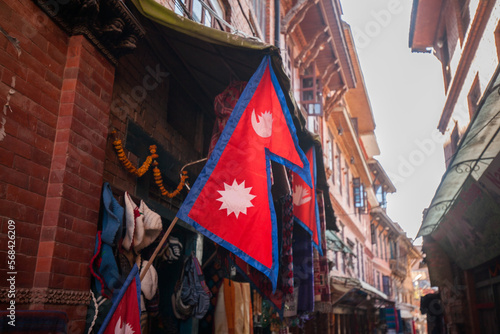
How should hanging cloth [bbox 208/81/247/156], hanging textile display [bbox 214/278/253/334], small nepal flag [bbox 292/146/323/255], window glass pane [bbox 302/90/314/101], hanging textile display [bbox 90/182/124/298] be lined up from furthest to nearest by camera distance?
1. window glass pane [bbox 302/90/314/101]
2. small nepal flag [bbox 292/146/323/255]
3. hanging textile display [bbox 214/278/253/334]
4. hanging cloth [bbox 208/81/247/156]
5. hanging textile display [bbox 90/182/124/298]

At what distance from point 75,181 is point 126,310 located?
3.67 feet

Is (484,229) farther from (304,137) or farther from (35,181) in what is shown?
(35,181)

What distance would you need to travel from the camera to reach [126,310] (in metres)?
3.74

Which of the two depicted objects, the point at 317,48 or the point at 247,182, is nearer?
the point at 247,182

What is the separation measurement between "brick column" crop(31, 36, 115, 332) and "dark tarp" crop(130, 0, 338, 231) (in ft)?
2.66

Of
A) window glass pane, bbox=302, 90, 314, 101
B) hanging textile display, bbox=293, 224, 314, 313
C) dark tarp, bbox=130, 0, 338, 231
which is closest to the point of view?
dark tarp, bbox=130, 0, 338, 231

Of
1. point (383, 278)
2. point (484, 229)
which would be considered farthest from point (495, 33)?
point (383, 278)

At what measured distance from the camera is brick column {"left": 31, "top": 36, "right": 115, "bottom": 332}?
11.6 ft

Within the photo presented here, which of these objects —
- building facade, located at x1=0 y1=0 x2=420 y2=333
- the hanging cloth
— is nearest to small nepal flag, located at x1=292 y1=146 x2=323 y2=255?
building facade, located at x1=0 y1=0 x2=420 y2=333

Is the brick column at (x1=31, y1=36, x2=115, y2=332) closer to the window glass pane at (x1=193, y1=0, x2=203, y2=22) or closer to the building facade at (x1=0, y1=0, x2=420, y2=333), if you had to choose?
the building facade at (x1=0, y1=0, x2=420, y2=333)

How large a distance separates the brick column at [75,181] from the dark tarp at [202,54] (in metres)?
0.81

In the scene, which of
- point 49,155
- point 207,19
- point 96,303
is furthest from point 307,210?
point 49,155

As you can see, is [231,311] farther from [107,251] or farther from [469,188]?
[469,188]

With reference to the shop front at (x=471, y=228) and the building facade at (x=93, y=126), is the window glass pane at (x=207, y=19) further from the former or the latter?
the shop front at (x=471, y=228)
